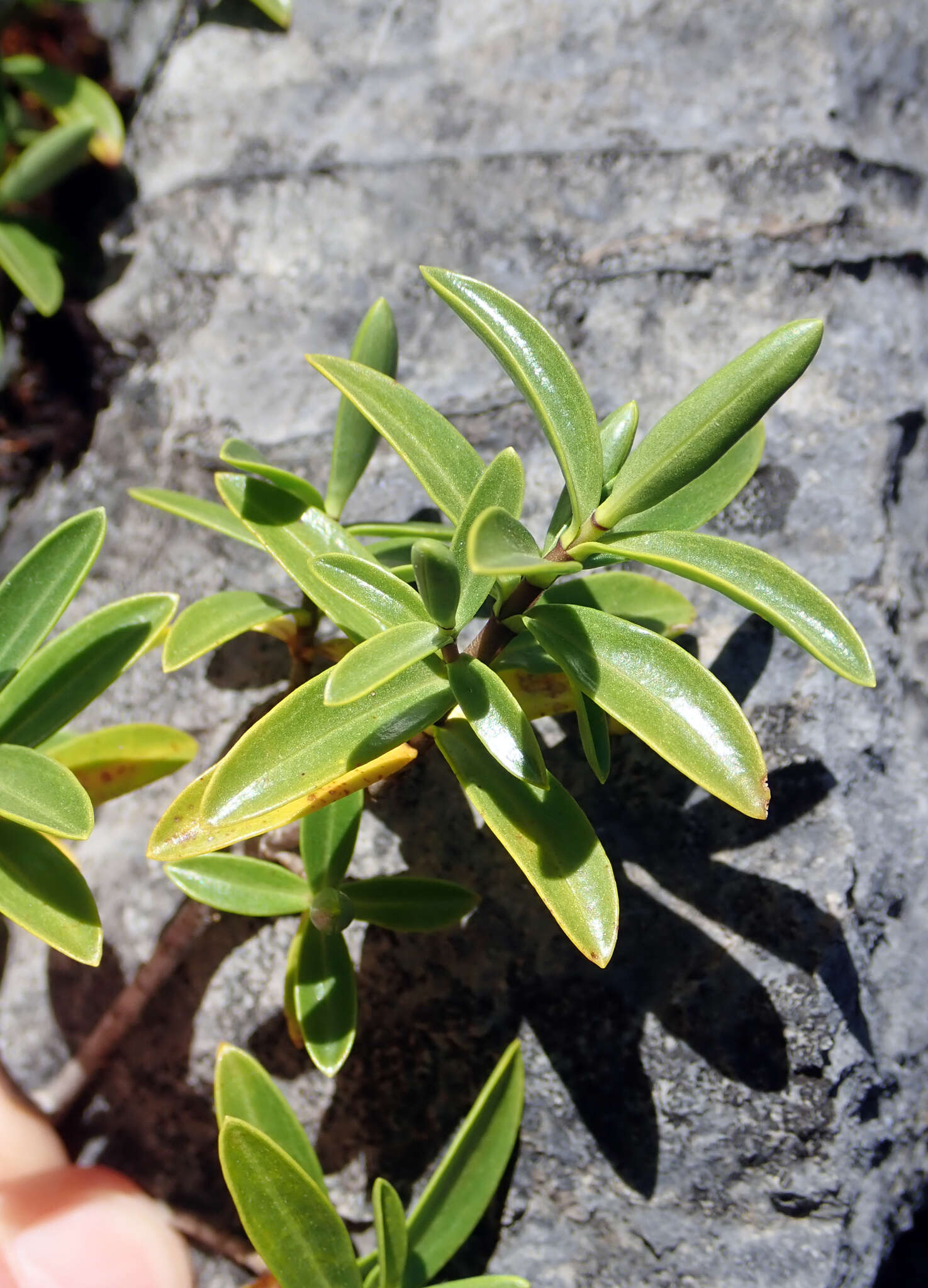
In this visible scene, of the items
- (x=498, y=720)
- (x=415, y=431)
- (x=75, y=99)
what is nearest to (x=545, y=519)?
(x=415, y=431)

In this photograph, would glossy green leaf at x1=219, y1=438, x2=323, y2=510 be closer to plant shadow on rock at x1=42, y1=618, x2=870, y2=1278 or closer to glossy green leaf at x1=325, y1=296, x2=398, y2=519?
glossy green leaf at x1=325, y1=296, x2=398, y2=519

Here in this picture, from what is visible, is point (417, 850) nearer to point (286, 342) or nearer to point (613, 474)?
point (613, 474)

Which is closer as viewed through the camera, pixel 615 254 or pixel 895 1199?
pixel 895 1199

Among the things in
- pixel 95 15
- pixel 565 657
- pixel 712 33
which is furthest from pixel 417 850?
pixel 95 15

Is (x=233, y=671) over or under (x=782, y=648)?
under

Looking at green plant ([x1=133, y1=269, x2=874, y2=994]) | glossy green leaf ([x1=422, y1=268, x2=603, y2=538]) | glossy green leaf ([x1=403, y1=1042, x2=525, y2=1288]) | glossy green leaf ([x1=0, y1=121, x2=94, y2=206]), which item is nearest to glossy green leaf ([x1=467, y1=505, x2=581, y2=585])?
green plant ([x1=133, y1=269, x2=874, y2=994])

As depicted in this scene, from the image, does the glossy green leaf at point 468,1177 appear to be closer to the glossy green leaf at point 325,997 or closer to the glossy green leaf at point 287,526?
the glossy green leaf at point 325,997

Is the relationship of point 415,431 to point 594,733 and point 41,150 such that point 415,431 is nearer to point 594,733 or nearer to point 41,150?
point 594,733
